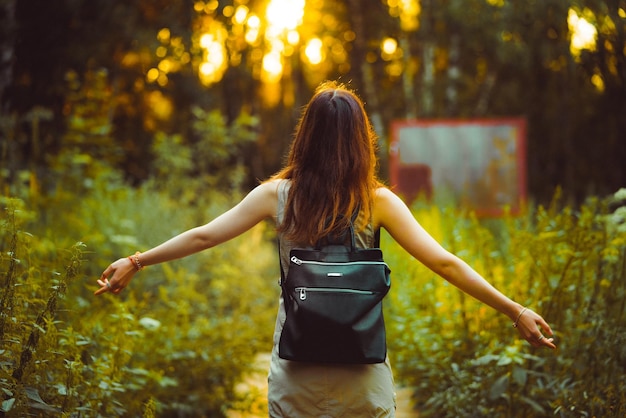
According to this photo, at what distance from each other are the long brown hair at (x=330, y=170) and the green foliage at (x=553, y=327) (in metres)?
1.57

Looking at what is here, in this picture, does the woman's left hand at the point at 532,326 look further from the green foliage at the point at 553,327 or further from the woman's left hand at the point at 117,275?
the woman's left hand at the point at 117,275

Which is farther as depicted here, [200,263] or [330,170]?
[200,263]

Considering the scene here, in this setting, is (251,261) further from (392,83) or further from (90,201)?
(392,83)

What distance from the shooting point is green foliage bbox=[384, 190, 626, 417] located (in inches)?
161

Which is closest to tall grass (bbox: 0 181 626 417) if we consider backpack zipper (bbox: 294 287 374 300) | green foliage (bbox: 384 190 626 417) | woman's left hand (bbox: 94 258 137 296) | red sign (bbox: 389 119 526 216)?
green foliage (bbox: 384 190 626 417)

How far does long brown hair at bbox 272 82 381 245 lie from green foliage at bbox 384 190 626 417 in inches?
61.9

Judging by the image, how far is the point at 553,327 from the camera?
4492mm

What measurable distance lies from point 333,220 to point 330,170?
0.18 meters

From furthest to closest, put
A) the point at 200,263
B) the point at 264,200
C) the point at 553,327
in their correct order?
the point at 200,263
the point at 553,327
the point at 264,200

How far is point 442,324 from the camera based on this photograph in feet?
17.1

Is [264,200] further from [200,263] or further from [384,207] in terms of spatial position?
[200,263]

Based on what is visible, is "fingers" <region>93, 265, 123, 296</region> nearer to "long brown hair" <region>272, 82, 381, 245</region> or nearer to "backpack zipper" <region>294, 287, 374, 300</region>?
"long brown hair" <region>272, 82, 381, 245</region>

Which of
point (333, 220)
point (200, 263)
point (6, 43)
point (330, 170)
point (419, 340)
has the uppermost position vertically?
point (6, 43)

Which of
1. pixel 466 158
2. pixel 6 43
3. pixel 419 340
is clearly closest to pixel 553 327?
pixel 419 340
